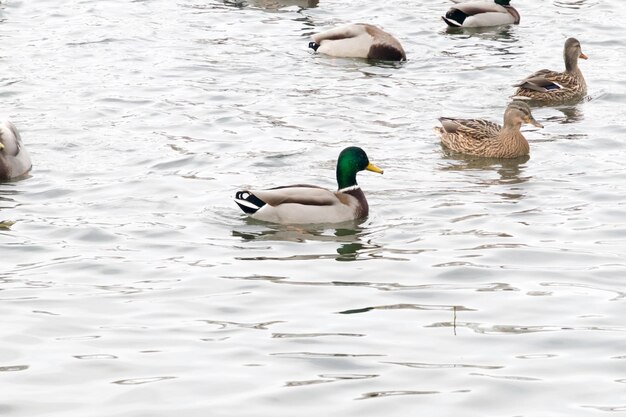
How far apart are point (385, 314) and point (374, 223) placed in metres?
3.25

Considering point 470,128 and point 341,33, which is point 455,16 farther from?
point 470,128

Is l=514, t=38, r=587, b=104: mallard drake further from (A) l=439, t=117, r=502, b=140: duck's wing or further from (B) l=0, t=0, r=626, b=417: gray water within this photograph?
(A) l=439, t=117, r=502, b=140: duck's wing

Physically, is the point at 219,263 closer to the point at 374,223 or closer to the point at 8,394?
the point at 374,223

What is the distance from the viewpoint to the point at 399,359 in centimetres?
916

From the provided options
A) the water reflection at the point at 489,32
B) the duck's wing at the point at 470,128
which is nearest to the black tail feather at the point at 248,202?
the duck's wing at the point at 470,128

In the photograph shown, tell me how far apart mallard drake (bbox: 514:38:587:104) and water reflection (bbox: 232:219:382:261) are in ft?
21.1

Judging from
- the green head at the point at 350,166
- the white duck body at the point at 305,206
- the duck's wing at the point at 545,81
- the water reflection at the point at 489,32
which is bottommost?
the water reflection at the point at 489,32

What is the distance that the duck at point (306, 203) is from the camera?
13.3 metres

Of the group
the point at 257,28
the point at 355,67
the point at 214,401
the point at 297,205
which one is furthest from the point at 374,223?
Result: the point at 257,28

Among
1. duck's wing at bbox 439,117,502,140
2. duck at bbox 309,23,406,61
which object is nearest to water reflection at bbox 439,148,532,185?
duck's wing at bbox 439,117,502,140

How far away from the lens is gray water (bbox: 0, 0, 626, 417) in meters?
8.70

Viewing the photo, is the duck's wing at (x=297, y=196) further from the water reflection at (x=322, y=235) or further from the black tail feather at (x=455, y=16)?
the black tail feather at (x=455, y=16)

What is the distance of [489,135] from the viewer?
1669cm

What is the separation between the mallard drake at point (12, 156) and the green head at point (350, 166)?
3.57m
